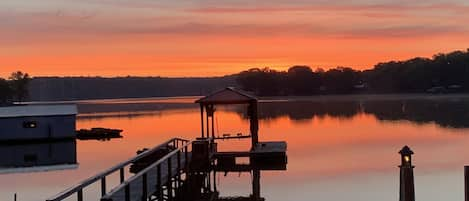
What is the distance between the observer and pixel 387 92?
17750 cm

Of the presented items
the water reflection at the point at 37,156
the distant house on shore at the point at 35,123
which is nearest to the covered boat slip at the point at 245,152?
the water reflection at the point at 37,156

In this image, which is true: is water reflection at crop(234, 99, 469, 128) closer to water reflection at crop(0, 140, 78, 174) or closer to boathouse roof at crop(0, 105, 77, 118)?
boathouse roof at crop(0, 105, 77, 118)

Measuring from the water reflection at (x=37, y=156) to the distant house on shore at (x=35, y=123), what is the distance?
93 centimetres

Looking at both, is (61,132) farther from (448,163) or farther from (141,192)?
(141,192)

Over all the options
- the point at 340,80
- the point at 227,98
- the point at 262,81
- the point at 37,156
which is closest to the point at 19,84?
the point at 262,81

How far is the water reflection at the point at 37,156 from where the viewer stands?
3766 cm

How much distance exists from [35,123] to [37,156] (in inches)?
436

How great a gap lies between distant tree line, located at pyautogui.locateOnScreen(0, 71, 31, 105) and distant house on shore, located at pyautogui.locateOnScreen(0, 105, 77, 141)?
6327 cm

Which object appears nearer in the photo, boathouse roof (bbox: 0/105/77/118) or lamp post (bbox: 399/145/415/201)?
lamp post (bbox: 399/145/415/201)

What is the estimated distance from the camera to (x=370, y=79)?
18262 cm

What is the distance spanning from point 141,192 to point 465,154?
81.7 ft

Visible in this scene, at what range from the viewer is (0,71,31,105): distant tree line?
12469 centimetres

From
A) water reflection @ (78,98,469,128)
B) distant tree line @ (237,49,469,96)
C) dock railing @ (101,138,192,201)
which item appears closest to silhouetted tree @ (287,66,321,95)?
distant tree line @ (237,49,469,96)

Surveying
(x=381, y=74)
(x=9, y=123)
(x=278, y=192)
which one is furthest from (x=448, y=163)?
(x=381, y=74)
